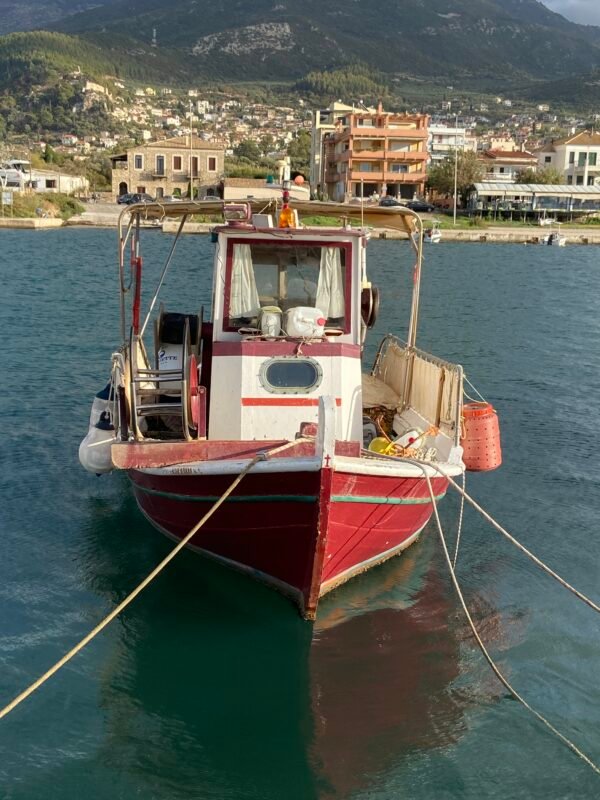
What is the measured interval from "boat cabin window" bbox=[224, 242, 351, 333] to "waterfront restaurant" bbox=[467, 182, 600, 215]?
288 feet

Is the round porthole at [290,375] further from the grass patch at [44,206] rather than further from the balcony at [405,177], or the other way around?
the balcony at [405,177]

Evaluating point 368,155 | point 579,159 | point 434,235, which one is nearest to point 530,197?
point 368,155

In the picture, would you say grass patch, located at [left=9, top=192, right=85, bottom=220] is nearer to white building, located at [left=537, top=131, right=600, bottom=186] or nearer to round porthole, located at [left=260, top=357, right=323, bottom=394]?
white building, located at [left=537, top=131, right=600, bottom=186]

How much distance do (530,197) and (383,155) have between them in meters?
16.1

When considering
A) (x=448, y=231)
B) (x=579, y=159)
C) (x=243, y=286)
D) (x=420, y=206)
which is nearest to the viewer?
(x=243, y=286)

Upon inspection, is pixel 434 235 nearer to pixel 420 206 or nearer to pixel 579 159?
pixel 420 206

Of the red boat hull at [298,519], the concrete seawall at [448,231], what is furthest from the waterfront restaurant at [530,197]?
the red boat hull at [298,519]

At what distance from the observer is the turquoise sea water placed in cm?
724

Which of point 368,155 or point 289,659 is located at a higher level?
point 368,155

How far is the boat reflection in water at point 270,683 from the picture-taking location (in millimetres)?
7297

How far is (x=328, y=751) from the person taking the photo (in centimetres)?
748

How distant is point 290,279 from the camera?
10.4 m

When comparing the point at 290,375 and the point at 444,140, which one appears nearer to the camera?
the point at 290,375

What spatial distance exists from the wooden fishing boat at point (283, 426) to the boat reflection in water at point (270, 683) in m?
0.38
